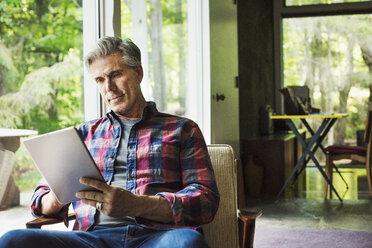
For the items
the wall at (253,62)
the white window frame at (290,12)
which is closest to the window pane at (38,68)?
the wall at (253,62)

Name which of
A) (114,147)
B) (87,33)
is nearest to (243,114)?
(87,33)

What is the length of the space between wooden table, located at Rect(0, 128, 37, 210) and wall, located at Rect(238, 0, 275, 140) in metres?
3.99

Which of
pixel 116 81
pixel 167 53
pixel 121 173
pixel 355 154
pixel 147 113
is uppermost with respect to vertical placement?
pixel 167 53

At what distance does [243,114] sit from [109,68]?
415 centimetres

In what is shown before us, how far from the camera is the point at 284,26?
26.3 ft

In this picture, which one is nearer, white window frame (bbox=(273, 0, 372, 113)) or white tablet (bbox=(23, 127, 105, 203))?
white tablet (bbox=(23, 127, 105, 203))

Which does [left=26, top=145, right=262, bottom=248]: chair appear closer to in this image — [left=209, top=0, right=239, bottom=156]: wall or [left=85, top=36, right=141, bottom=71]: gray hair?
[left=85, top=36, right=141, bottom=71]: gray hair

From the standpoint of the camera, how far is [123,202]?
1.54 meters

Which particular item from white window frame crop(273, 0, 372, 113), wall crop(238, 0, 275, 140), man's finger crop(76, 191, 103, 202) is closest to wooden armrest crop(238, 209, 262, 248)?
man's finger crop(76, 191, 103, 202)

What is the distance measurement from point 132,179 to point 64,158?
0.40 metres

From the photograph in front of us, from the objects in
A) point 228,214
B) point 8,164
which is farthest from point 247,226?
point 8,164

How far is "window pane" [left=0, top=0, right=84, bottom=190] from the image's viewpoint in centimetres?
194

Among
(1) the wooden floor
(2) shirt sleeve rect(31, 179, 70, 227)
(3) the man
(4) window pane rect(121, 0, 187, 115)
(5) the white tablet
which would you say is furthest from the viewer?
(4) window pane rect(121, 0, 187, 115)

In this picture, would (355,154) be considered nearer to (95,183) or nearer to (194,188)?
(194,188)
